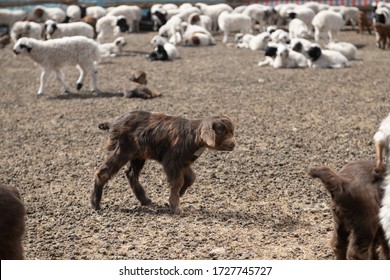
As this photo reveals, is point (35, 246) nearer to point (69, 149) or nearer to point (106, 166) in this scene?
point (106, 166)

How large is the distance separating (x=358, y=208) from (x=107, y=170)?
7.81 ft

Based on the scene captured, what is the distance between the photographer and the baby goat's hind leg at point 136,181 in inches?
226

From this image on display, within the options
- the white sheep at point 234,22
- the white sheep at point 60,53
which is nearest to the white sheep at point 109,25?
the white sheep at point 234,22

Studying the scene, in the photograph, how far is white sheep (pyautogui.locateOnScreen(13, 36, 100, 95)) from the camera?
1209 cm

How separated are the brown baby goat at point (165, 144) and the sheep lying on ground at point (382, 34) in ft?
46.0

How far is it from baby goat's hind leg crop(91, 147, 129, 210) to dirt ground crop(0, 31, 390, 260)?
0.15 metres

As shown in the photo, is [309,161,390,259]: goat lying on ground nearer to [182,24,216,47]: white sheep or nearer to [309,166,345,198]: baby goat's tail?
[309,166,345,198]: baby goat's tail

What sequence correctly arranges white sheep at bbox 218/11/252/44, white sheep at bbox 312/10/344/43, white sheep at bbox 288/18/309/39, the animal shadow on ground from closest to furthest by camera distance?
the animal shadow on ground < white sheep at bbox 312/10/344/43 < white sheep at bbox 288/18/309/39 < white sheep at bbox 218/11/252/44

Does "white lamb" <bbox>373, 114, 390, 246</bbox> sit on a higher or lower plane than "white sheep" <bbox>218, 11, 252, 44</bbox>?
higher

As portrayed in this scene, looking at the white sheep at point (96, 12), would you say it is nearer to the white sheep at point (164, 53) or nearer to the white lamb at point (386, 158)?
the white sheep at point (164, 53)

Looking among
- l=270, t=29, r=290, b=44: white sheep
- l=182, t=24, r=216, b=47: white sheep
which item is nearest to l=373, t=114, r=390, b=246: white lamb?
l=270, t=29, r=290, b=44: white sheep

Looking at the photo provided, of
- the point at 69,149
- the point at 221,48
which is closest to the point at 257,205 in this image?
the point at 69,149

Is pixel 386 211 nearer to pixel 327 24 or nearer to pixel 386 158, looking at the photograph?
pixel 386 158

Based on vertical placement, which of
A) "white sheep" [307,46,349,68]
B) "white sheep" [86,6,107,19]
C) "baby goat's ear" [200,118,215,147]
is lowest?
"white sheep" [86,6,107,19]
